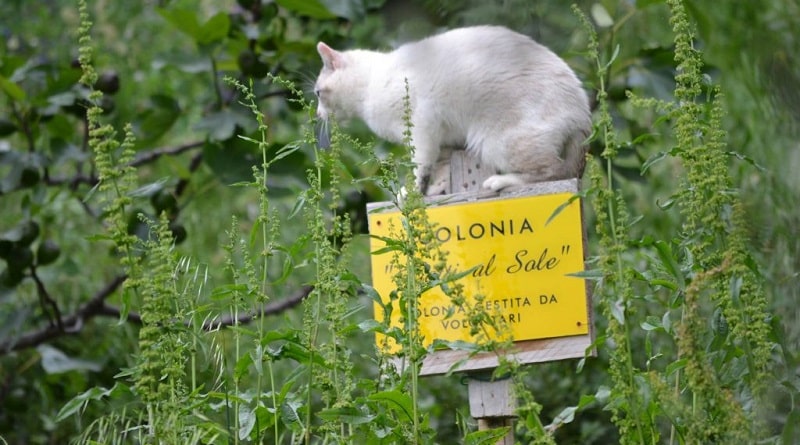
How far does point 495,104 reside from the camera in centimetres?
209

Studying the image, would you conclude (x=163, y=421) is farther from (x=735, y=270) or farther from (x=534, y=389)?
(x=534, y=389)

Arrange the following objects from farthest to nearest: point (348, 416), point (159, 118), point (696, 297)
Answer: point (159, 118) → point (348, 416) → point (696, 297)

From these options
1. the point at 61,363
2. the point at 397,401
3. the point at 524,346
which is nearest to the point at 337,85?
the point at 524,346

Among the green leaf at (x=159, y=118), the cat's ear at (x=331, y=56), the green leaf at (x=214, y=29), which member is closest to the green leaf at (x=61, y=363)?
the green leaf at (x=159, y=118)

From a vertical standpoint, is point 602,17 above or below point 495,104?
above

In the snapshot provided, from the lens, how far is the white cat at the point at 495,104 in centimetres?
203

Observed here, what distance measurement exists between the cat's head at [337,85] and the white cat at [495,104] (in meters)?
0.18

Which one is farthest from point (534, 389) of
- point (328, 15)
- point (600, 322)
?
point (328, 15)

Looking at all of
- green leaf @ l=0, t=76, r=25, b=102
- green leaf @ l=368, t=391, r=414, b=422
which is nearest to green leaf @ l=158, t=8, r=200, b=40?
green leaf @ l=0, t=76, r=25, b=102

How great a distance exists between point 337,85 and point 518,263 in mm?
826

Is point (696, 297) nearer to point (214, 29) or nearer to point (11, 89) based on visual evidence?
point (214, 29)

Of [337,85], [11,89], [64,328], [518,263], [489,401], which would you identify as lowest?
[489,401]

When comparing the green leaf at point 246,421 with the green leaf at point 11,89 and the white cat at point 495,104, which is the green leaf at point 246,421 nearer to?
the white cat at point 495,104

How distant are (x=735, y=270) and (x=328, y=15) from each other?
1636 millimetres
